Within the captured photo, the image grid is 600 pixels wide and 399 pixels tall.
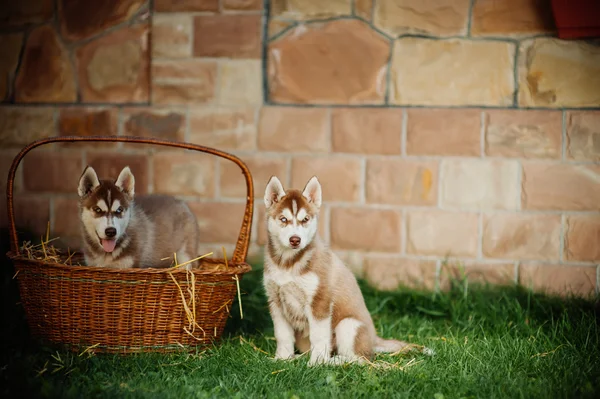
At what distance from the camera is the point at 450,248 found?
5.39 metres

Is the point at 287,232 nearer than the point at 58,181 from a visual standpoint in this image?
Yes

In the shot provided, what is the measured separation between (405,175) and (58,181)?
3.17 m

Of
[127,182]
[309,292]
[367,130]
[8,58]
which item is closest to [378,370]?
[309,292]

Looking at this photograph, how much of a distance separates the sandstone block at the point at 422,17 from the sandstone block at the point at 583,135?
3.85ft

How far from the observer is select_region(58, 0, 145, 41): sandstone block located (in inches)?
229

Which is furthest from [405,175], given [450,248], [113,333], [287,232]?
[113,333]

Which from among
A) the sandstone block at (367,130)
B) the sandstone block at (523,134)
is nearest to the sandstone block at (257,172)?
the sandstone block at (367,130)

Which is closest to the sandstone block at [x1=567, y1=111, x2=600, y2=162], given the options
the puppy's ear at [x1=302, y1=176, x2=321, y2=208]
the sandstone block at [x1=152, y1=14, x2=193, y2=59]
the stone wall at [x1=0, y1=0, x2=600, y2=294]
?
the stone wall at [x1=0, y1=0, x2=600, y2=294]

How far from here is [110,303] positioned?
12.5 ft

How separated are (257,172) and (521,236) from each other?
230 centimetres

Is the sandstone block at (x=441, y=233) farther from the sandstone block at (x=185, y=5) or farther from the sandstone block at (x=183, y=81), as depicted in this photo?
the sandstone block at (x=185, y=5)

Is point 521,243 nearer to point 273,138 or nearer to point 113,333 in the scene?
point 273,138

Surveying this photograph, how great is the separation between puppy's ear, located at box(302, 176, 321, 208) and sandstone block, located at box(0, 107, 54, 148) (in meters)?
2.97

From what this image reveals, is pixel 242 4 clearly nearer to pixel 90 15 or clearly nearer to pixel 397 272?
pixel 90 15
